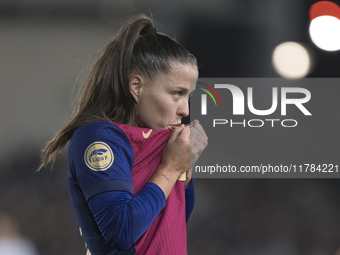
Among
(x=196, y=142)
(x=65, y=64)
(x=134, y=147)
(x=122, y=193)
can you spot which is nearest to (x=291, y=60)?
(x=65, y=64)

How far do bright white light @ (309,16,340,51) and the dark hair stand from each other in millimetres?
2294

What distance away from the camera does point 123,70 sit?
0.76m

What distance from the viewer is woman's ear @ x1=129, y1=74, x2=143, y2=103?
75cm

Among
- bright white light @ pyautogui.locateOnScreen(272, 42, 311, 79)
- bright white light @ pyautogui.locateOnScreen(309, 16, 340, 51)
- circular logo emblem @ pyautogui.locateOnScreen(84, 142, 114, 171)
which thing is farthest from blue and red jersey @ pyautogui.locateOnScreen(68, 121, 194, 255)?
bright white light @ pyautogui.locateOnScreen(309, 16, 340, 51)

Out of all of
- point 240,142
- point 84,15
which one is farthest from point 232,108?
point 84,15

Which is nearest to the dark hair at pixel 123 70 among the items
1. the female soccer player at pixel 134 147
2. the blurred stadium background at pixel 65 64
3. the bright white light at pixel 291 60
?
the female soccer player at pixel 134 147

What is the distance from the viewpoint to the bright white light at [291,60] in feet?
9.03

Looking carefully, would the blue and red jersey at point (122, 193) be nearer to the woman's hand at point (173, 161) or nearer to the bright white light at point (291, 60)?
the woman's hand at point (173, 161)

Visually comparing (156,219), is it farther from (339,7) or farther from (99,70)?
(339,7)

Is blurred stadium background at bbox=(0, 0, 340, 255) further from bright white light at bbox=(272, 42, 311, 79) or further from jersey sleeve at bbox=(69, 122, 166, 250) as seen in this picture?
jersey sleeve at bbox=(69, 122, 166, 250)

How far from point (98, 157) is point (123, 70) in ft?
0.77

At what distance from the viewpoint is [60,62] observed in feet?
9.00

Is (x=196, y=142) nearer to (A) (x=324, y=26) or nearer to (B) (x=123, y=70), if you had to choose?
(B) (x=123, y=70)

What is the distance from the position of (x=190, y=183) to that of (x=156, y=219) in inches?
8.7
